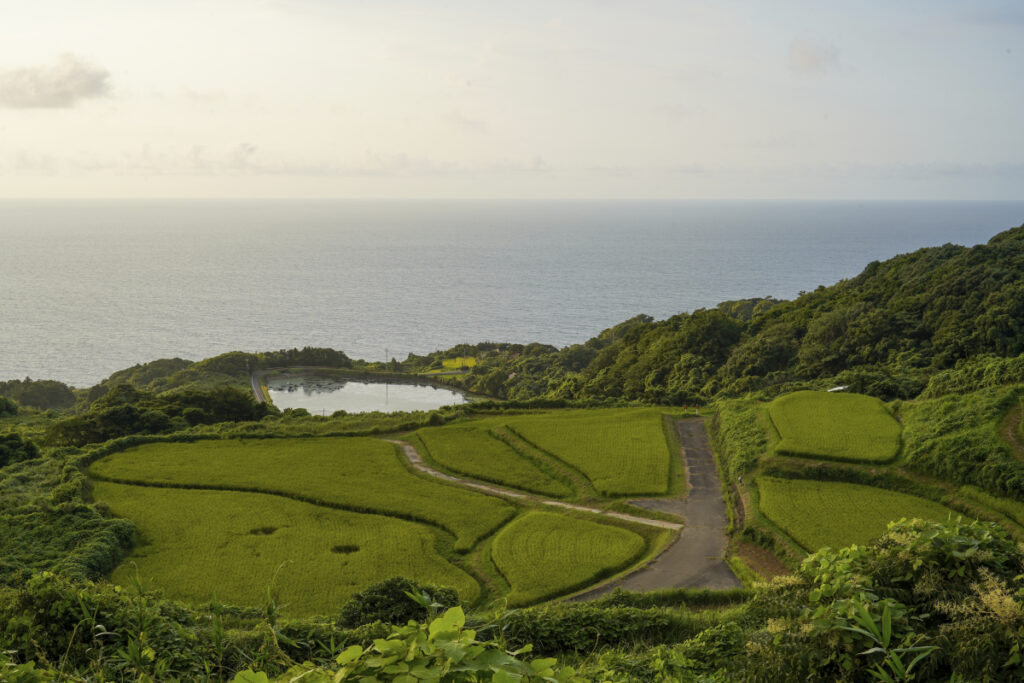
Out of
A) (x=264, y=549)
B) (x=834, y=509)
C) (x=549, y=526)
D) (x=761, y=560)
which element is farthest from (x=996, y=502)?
(x=264, y=549)

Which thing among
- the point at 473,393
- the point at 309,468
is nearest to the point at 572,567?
the point at 309,468

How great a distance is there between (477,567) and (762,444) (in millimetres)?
14340

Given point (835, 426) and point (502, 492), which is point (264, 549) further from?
point (835, 426)

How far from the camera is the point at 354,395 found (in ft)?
209

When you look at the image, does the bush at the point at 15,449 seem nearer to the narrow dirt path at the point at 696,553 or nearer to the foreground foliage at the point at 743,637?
the foreground foliage at the point at 743,637

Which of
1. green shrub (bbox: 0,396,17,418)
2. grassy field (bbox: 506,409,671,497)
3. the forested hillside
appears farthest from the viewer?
green shrub (bbox: 0,396,17,418)

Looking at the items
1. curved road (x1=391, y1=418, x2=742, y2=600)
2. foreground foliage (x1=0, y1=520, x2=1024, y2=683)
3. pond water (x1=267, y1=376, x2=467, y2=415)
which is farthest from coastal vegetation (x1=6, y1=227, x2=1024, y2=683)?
pond water (x1=267, y1=376, x2=467, y2=415)

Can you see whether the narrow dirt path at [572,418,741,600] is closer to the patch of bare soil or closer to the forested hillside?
the patch of bare soil

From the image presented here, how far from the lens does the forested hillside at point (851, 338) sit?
143 ft

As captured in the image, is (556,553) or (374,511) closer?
(556,553)

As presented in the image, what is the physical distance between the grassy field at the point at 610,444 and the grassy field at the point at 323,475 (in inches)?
196

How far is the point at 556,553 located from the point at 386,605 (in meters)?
9.42

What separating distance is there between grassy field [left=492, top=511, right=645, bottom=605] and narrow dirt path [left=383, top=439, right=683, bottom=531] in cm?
119

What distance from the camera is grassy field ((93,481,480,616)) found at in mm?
20422
